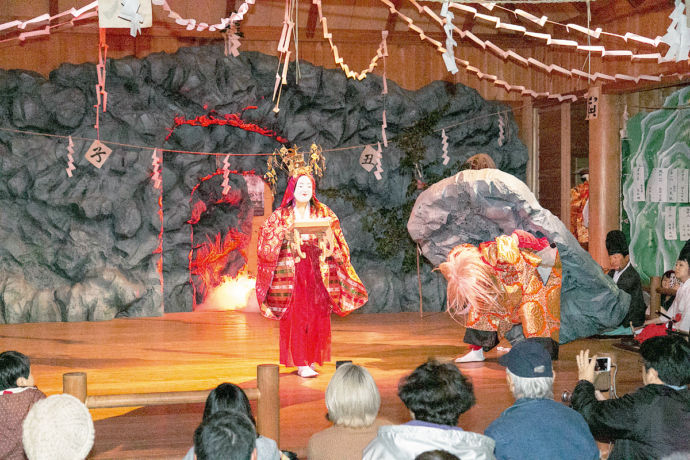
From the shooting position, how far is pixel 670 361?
113 inches

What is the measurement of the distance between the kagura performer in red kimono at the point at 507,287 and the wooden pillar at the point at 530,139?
13.8 ft

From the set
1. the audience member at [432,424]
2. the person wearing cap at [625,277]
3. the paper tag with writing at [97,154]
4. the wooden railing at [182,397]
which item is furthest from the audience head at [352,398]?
the paper tag with writing at [97,154]

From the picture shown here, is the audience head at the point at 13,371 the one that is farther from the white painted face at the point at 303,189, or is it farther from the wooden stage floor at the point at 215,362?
the white painted face at the point at 303,189

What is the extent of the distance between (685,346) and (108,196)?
7.76 m

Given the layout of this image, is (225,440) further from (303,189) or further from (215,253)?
(215,253)

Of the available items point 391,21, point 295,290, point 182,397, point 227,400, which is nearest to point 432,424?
point 227,400

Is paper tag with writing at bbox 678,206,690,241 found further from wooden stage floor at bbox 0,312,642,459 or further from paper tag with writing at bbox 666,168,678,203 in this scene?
wooden stage floor at bbox 0,312,642,459

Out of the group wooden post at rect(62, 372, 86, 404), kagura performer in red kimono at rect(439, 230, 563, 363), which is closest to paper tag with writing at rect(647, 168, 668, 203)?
kagura performer in red kimono at rect(439, 230, 563, 363)

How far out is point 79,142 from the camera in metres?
9.35

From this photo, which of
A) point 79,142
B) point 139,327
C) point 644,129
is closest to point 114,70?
point 79,142

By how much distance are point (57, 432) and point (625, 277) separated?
19.9ft

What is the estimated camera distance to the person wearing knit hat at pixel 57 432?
88.0 inches

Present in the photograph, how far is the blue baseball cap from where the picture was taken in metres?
2.82

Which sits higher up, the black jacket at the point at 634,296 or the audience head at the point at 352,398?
the audience head at the point at 352,398
